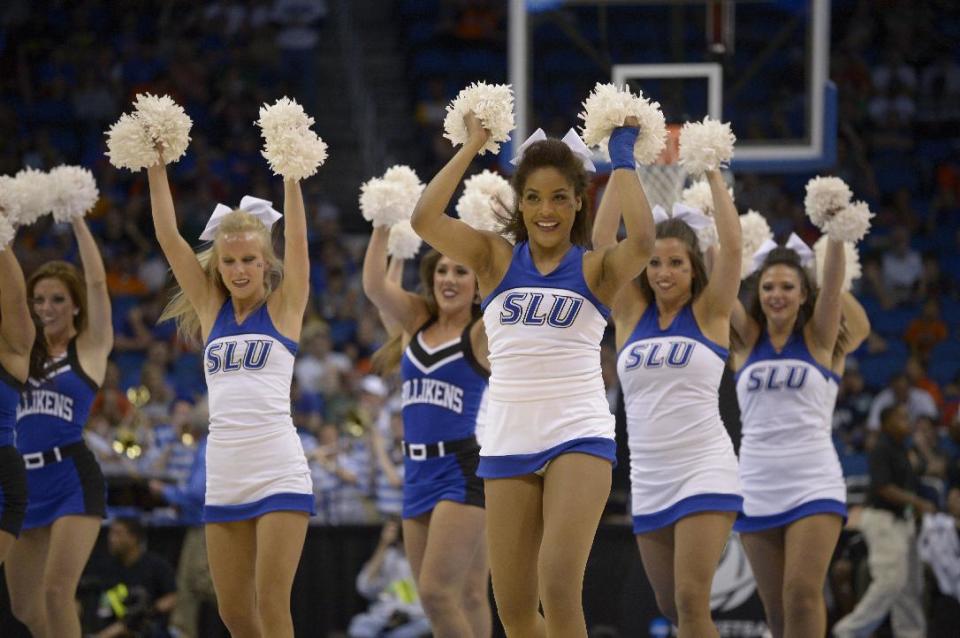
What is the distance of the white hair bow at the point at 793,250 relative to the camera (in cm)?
674

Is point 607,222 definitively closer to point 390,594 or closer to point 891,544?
point 390,594

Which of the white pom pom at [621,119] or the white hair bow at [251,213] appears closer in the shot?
the white pom pom at [621,119]

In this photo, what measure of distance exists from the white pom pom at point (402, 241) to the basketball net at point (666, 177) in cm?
165

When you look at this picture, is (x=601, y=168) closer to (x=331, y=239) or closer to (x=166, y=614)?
(x=166, y=614)

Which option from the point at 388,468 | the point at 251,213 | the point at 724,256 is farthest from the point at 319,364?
the point at 724,256

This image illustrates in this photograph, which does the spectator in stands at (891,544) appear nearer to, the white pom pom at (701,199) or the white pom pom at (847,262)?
the white pom pom at (847,262)

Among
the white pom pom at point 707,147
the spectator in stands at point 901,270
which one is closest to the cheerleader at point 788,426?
the white pom pom at point 707,147

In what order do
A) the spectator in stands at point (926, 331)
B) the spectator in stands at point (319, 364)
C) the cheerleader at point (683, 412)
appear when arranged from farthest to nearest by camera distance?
the spectator in stands at point (926, 331), the spectator in stands at point (319, 364), the cheerleader at point (683, 412)

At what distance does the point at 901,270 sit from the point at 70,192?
31.3ft

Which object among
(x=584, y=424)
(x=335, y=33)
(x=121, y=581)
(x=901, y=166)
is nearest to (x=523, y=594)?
(x=584, y=424)

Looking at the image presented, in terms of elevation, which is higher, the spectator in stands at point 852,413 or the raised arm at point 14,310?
the raised arm at point 14,310

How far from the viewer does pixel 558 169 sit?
16.4 ft

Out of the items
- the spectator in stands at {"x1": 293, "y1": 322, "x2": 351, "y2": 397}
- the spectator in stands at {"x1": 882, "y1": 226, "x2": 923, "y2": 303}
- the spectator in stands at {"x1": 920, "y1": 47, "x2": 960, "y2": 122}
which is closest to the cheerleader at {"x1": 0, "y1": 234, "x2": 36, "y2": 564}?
the spectator in stands at {"x1": 293, "y1": 322, "x2": 351, "y2": 397}

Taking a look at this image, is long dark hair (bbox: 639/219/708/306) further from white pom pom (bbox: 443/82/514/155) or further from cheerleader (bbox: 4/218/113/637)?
cheerleader (bbox: 4/218/113/637)
